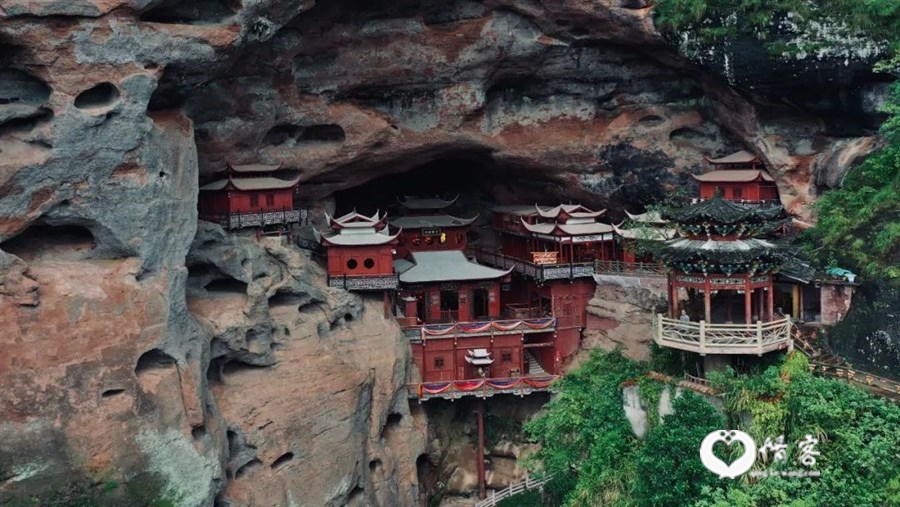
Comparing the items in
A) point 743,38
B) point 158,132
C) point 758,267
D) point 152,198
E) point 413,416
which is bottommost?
point 413,416

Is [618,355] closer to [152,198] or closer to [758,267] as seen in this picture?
[758,267]

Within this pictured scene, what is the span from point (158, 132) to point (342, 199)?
1460 centimetres

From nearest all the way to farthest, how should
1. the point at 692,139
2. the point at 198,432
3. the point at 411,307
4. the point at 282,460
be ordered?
the point at 198,432, the point at 282,460, the point at 411,307, the point at 692,139

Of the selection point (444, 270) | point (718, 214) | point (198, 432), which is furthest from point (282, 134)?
point (718, 214)

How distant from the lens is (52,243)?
26.9 meters

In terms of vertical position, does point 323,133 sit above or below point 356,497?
above

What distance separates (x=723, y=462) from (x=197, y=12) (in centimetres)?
1859

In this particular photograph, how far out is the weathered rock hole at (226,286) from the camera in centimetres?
3171

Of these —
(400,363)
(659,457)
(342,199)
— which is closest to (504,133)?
(342,199)

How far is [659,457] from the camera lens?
2308cm

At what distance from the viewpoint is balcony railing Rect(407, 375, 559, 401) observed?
33625 millimetres

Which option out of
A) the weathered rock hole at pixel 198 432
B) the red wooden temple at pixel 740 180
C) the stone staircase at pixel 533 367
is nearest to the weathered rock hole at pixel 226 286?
the weathered rock hole at pixel 198 432

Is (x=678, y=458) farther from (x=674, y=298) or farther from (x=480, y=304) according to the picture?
(x=480, y=304)

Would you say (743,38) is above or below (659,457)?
above
